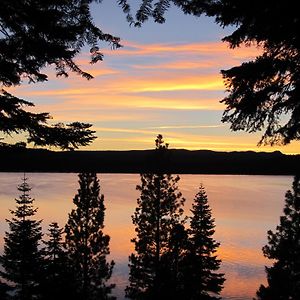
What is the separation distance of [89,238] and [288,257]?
15.7m

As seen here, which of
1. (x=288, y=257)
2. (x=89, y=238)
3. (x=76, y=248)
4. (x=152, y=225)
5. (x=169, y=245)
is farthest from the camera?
(x=89, y=238)

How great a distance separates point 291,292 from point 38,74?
1047 inches

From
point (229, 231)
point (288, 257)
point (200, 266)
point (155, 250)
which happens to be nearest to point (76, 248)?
point (155, 250)

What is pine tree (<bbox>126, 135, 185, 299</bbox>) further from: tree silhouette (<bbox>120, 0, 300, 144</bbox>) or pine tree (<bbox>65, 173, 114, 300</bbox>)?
tree silhouette (<bbox>120, 0, 300, 144</bbox>)

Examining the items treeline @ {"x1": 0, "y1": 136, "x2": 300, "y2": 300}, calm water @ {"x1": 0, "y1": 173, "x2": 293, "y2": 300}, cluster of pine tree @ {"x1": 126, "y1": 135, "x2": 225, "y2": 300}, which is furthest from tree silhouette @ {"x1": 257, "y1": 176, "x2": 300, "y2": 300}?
calm water @ {"x1": 0, "y1": 173, "x2": 293, "y2": 300}

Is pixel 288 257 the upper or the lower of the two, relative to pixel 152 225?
lower

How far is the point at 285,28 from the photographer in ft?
17.6

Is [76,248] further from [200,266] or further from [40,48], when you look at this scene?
[40,48]

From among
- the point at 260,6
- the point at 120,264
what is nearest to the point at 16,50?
the point at 260,6

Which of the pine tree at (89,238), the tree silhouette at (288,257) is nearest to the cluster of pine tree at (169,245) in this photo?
the pine tree at (89,238)

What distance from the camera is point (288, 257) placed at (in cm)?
2972

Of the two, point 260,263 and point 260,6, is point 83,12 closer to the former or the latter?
point 260,6

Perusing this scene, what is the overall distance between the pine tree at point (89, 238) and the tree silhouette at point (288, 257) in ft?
40.1

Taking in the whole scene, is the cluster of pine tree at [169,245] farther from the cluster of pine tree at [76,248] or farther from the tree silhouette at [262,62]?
the tree silhouette at [262,62]
